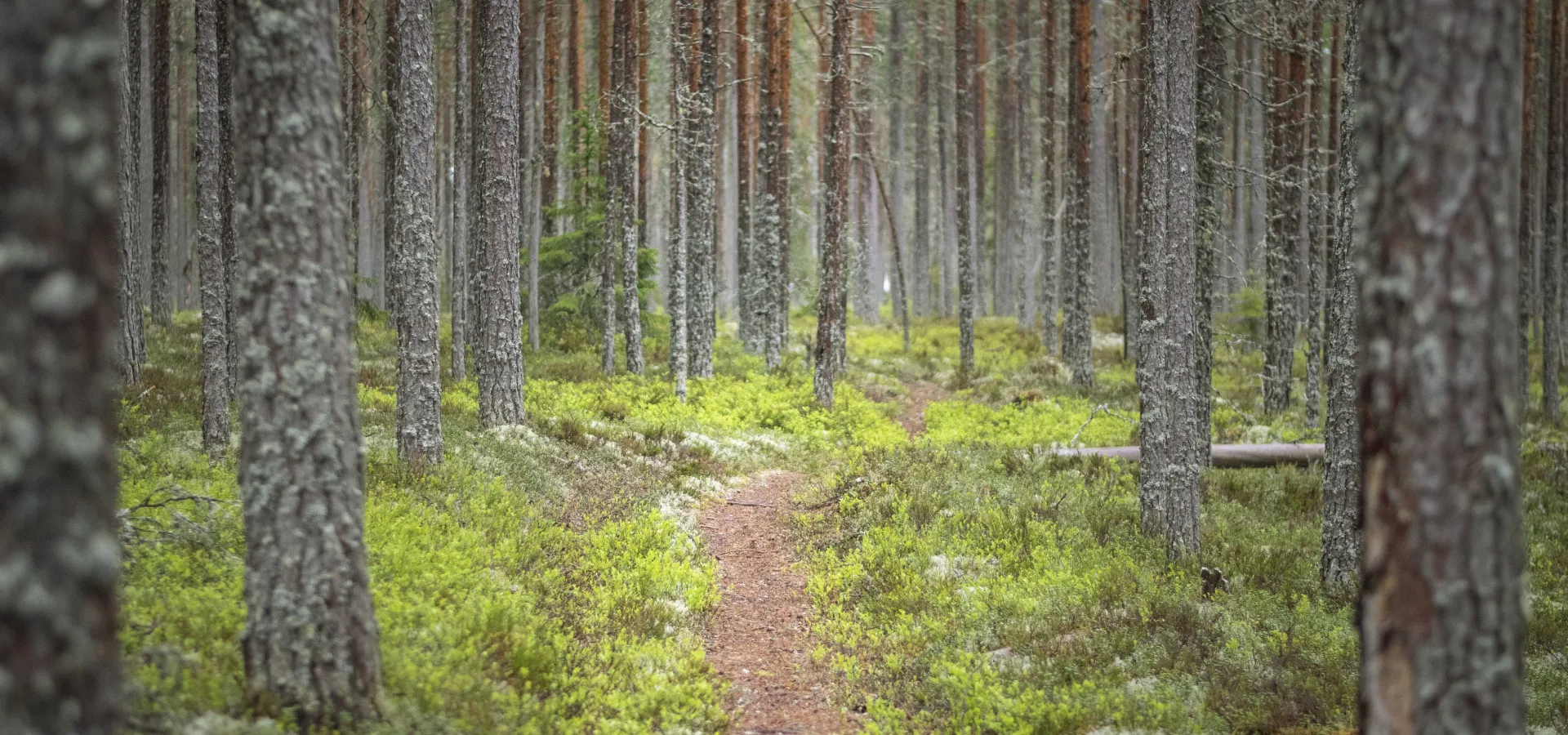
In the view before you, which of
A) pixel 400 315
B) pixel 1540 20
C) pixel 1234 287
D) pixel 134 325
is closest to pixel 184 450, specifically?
pixel 400 315

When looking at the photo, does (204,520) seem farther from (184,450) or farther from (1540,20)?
(1540,20)

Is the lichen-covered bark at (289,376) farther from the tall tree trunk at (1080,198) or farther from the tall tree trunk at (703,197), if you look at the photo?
the tall tree trunk at (1080,198)

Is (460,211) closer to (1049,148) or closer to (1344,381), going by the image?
(1049,148)

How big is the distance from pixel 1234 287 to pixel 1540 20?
14819 millimetres

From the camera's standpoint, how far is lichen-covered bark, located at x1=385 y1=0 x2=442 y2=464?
9.62 m

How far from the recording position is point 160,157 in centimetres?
1784

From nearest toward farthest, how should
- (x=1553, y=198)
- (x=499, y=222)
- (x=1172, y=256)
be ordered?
1. (x=1172, y=256)
2. (x=499, y=222)
3. (x=1553, y=198)

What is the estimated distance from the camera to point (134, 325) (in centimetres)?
1190

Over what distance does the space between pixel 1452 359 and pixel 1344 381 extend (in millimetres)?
5336

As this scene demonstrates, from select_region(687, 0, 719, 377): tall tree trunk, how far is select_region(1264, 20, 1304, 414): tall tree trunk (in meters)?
11.0

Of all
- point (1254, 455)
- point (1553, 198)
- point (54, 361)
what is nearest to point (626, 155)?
point (1254, 455)

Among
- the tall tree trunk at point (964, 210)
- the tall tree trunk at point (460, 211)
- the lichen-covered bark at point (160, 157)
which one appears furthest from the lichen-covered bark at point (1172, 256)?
the lichen-covered bark at point (160, 157)

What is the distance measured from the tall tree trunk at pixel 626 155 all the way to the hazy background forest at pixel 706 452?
0.10 meters

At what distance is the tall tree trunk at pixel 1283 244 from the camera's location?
16.9 m
